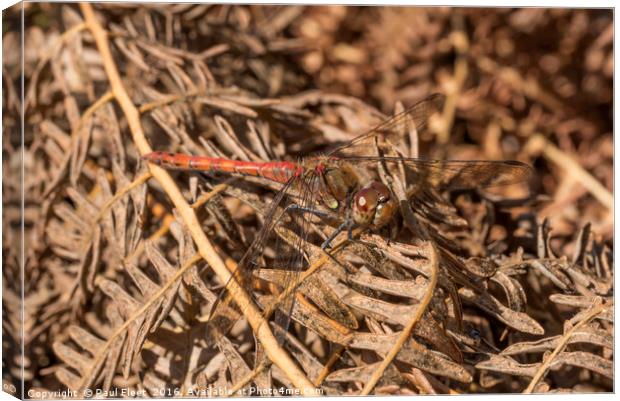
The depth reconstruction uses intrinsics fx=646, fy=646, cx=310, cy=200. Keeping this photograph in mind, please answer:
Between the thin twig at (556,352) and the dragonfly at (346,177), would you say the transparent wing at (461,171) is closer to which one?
the dragonfly at (346,177)

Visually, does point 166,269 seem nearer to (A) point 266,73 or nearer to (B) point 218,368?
(B) point 218,368

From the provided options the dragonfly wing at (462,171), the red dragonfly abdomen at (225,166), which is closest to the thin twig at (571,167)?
the dragonfly wing at (462,171)

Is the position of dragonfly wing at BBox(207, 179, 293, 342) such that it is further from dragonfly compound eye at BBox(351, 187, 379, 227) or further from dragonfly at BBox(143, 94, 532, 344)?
dragonfly compound eye at BBox(351, 187, 379, 227)

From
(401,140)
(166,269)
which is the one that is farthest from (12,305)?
(401,140)

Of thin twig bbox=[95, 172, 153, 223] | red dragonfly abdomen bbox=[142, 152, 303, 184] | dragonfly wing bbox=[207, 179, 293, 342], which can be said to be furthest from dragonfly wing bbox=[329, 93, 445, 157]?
thin twig bbox=[95, 172, 153, 223]

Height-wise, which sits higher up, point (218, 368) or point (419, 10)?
point (419, 10)

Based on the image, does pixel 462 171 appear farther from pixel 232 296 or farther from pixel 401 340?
pixel 232 296

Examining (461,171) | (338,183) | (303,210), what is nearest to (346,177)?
(338,183)
